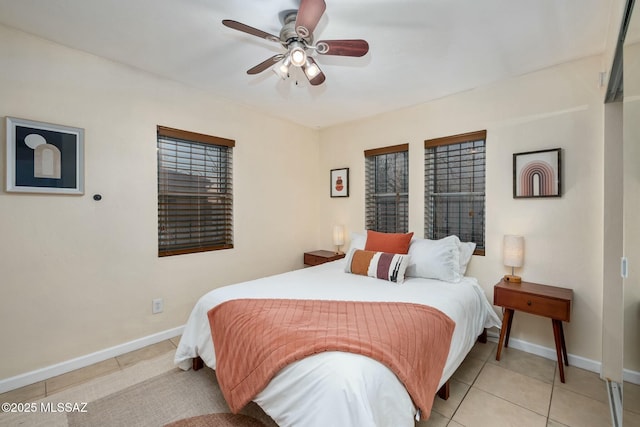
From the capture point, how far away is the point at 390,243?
291 centimetres

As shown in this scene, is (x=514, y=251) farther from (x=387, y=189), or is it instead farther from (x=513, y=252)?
(x=387, y=189)

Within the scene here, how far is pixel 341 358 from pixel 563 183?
2447 mm

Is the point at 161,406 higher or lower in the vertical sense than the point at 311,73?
lower

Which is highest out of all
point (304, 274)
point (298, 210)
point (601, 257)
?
point (298, 210)

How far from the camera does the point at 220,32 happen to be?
202 centimetres

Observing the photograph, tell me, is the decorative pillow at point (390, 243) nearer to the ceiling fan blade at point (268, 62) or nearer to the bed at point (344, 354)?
the bed at point (344, 354)

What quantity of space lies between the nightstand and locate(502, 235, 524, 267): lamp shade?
6.48ft

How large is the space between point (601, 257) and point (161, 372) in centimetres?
361

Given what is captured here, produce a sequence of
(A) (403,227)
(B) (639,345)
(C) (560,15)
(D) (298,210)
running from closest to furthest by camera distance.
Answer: (B) (639,345) < (C) (560,15) < (A) (403,227) < (D) (298,210)

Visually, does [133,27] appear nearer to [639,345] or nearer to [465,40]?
[465,40]

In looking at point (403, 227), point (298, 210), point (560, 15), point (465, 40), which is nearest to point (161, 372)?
point (298, 210)

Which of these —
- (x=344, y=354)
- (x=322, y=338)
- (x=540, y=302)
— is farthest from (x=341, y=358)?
(x=540, y=302)

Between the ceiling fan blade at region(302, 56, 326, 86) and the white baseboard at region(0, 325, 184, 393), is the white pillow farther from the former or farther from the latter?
the white baseboard at region(0, 325, 184, 393)

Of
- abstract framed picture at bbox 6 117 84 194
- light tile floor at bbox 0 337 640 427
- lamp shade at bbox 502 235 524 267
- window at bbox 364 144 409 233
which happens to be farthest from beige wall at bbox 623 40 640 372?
abstract framed picture at bbox 6 117 84 194
